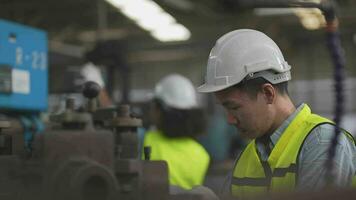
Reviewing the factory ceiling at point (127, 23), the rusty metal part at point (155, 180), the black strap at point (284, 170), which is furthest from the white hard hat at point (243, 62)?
the factory ceiling at point (127, 23)

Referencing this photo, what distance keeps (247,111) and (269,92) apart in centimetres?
7

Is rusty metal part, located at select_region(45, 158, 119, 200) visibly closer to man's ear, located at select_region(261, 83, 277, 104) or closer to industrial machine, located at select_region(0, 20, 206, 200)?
industrial machine, located at select_region(0, 20, 206, 200)

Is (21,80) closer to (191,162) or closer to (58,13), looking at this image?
(191,162)

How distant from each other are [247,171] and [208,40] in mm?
5030

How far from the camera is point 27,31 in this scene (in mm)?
2566

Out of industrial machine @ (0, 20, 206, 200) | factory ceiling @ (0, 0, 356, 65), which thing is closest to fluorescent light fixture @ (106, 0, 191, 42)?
factory ceiling @ (0, 0, 356, 65)

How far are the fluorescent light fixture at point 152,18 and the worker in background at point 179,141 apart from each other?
5.07 ft

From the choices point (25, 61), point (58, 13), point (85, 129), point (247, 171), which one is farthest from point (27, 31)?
point (58, 13)

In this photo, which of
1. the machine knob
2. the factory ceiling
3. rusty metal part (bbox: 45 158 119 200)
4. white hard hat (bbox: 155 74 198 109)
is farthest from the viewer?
the factory ceiling

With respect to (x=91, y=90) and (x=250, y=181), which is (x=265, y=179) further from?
(x=91, y=90)

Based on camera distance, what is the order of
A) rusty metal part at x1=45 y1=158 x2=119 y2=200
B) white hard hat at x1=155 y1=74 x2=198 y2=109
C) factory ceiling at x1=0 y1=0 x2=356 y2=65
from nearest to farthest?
rusty metal part at x1=45 y1=158 x2=119 y2=200, white hard hat at x1=155 y1=74 x2=198 y2=109, factory ceiling at x1=0 y1=0 x2=356 y2=65

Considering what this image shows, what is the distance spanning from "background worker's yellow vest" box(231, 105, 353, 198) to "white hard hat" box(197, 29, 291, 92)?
0.12m

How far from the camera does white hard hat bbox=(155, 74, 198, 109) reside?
10.2 feet

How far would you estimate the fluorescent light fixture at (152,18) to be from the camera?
176 inches
